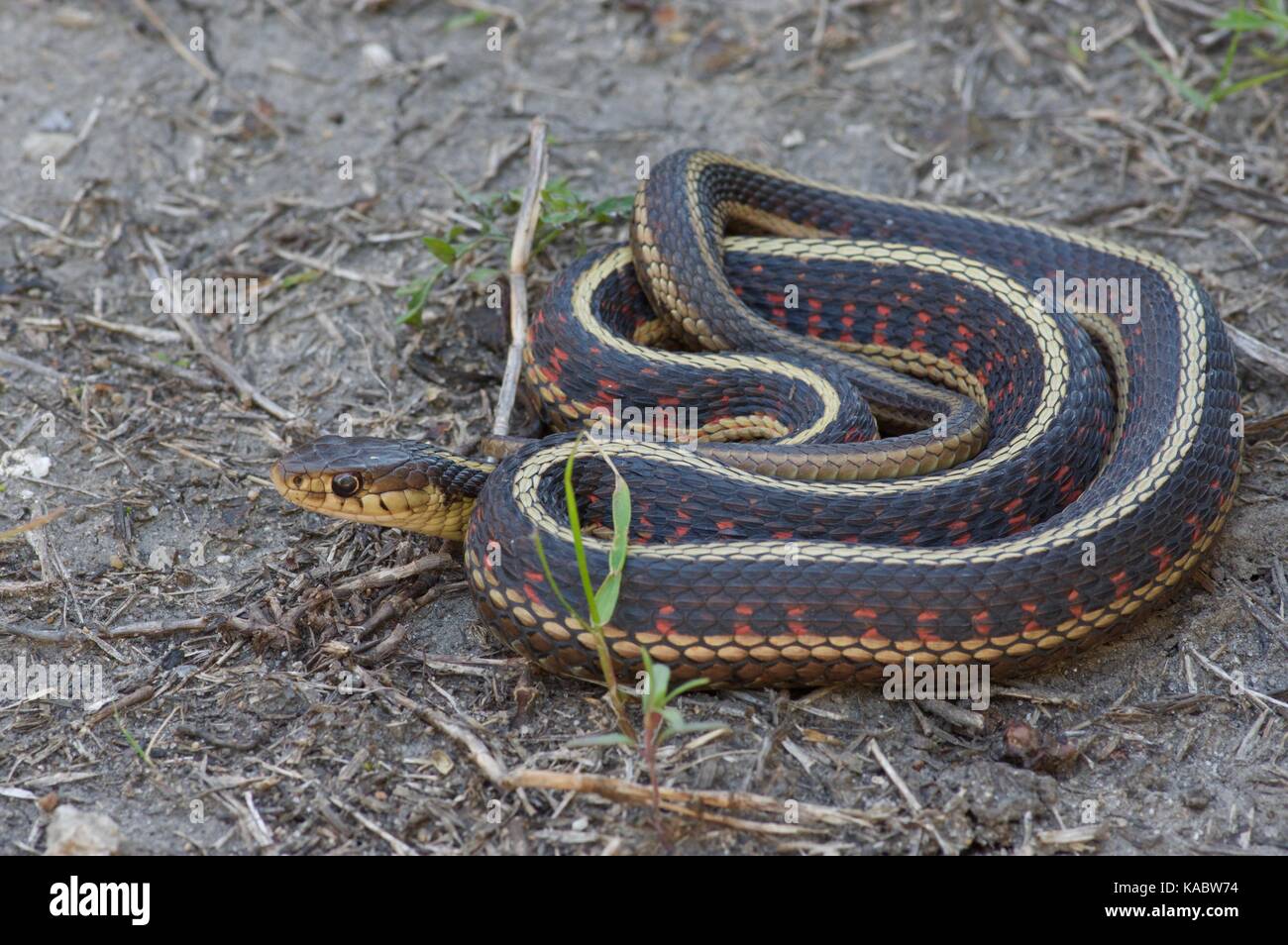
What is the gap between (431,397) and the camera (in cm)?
661

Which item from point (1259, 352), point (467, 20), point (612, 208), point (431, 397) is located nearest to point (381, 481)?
point (431, 397)

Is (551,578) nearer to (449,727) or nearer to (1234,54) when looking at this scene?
(449,727)

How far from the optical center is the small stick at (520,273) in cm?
629

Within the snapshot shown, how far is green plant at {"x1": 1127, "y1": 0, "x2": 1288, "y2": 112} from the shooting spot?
7.50 metres

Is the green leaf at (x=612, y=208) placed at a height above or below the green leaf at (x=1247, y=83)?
below

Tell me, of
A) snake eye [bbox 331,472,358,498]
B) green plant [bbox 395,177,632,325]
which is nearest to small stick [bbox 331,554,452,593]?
snake eye [bbox 331,472,358,498]

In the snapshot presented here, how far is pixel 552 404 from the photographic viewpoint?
6.27 m

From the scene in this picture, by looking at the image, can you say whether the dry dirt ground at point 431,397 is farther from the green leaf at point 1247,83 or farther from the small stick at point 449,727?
the green leaf at point 1247,83

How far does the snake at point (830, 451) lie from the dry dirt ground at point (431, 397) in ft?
1.20

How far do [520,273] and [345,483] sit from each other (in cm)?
185

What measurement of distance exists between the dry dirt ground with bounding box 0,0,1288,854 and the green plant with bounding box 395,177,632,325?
9.1 inches

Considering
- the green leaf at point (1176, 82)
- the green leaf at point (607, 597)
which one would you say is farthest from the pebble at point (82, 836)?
the green leaf at point (1176, 82)

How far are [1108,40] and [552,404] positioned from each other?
5.04 meters

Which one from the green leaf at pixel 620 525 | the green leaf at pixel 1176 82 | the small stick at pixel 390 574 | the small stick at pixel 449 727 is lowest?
the small stick at pixel 449 727
